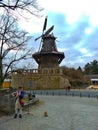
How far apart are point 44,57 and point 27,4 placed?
72105mm

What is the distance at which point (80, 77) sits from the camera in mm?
102812

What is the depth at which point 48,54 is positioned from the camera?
3494 inches

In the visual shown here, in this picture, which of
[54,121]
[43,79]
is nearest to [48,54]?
[43,79]

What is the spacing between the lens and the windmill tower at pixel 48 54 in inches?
3504

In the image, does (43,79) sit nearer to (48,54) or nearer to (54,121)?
(48,54)

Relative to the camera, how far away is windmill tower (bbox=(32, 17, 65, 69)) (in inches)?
3504

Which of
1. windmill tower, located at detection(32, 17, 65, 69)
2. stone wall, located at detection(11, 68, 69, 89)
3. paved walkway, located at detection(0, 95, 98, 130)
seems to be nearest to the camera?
paved walkway, located at detection(0, 95, 98, 130)

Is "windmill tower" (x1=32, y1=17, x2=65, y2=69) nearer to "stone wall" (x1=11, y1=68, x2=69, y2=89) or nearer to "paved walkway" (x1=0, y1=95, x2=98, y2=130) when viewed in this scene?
"stone wall" (x1=11, y1=68, x2=69, y2=89)

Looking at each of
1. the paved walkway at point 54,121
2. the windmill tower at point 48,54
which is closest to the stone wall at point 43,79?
the windmill tower at point 48,54

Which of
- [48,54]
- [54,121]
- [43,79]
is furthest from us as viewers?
[48,54]

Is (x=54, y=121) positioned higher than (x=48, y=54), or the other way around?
(x=48, y=54)

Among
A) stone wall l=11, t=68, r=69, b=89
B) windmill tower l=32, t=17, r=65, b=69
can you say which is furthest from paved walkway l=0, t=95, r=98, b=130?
windmill tower l=32, t=17, r=65, b=69

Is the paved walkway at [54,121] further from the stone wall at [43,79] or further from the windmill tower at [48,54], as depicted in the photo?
the windmill tower at [48,54]

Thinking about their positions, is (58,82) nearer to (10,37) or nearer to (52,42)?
(52,42)
